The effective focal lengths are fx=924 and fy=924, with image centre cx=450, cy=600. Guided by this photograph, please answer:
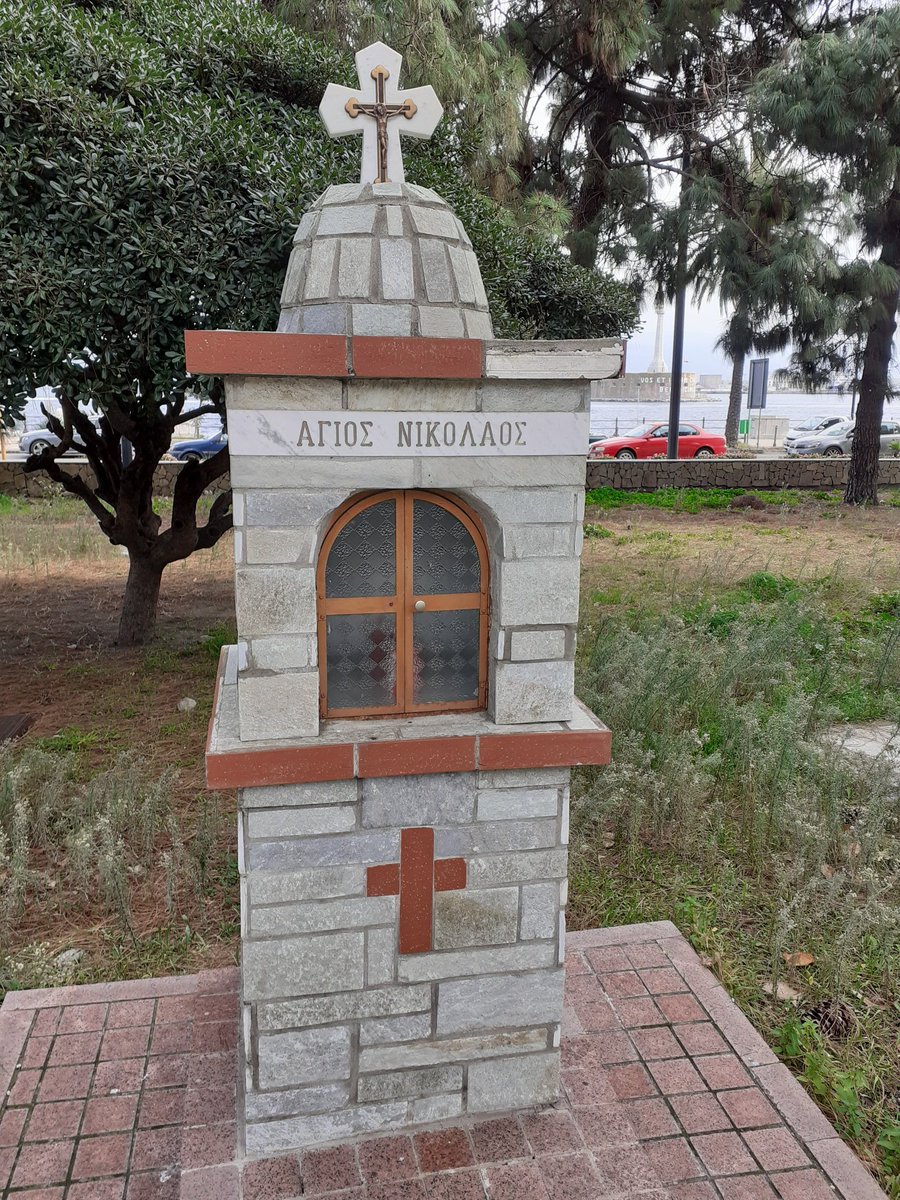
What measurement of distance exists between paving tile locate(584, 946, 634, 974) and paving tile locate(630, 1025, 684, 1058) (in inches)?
16.8

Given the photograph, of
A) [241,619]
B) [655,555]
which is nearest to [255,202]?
[241,619]

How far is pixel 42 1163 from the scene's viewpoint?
336 cm

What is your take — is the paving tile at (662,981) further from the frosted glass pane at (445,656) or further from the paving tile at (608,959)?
the frosted glass pane at (445,656)

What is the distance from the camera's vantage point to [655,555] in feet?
43.2

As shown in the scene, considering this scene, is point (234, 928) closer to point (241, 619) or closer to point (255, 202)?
point (241, 619)

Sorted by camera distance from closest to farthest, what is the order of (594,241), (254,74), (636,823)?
1. (636,823)
2. (254,74)
3. (594,241)

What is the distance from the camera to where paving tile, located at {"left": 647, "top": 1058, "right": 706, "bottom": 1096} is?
145 inches

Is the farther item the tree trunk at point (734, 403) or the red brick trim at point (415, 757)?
the tree trunk at point (734, 403)

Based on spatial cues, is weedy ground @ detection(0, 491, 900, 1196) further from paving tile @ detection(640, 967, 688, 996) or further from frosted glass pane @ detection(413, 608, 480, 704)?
frosted glass pane @ detection(413, 608, 480, 704)

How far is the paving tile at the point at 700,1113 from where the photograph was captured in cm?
351

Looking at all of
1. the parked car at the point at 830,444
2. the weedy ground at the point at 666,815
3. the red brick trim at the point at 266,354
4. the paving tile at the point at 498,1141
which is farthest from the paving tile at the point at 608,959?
the parked car at the point at 830,444

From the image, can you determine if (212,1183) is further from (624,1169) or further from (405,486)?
(405,486)

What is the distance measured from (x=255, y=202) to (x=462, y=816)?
14.3 feet

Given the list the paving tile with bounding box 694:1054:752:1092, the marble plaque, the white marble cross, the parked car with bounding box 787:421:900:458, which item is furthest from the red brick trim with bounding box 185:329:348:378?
the parked car with bounding box 787:421:900:458
